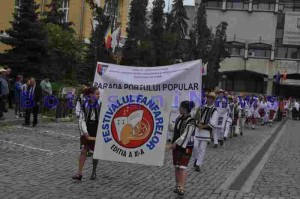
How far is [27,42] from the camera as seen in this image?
2786cm

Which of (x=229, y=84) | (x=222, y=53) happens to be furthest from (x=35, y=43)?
(x=229, y=84)

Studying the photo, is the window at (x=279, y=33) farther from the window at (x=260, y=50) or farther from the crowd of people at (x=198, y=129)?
the crowd of people at (x=198, y=129)

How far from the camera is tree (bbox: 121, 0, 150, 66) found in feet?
108

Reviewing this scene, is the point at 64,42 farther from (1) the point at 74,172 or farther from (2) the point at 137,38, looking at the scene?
(1) the point at 74,172

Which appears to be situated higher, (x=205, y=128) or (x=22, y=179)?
(x=205, y=128)

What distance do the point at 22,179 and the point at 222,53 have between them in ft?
129

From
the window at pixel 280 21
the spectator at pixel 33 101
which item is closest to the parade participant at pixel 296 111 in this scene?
the window at pixel 280 21

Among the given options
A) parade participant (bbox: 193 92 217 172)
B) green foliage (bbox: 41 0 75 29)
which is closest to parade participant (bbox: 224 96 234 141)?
parade participant (bbox: 193 92 217 172)

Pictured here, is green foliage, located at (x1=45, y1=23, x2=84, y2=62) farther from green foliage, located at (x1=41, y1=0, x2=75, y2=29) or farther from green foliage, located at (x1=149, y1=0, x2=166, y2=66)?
green foliage, located at (x1=149, y1=0, x2=166, y2=66)

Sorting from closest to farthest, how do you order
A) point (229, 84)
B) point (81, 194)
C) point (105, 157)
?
point (81, 194) → point (105, 157) → point (229, 84)

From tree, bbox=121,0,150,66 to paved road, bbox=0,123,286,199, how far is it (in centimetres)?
1696

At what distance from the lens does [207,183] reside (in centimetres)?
1070

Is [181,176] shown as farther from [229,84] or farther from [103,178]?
[229,84]

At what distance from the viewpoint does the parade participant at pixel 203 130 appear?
12.3m
